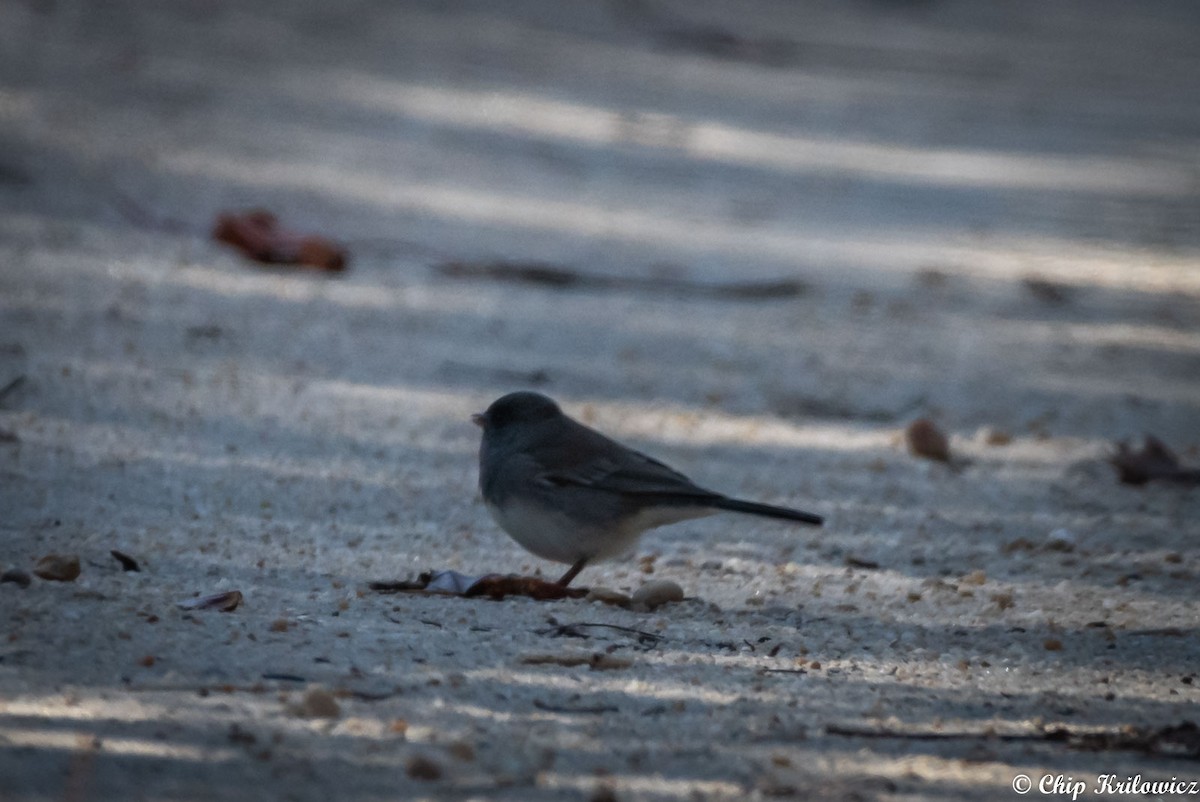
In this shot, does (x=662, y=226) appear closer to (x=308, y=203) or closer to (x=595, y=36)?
(x=308, y=203)

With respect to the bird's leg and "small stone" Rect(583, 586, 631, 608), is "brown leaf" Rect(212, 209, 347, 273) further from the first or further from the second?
"small stone" Rect(583, 586, 631, 608)

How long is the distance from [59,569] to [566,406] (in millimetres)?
2785

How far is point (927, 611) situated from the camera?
14.0 feet

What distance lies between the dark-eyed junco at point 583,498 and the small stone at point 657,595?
0.26m

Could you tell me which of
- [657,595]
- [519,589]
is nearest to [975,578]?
[657,595]

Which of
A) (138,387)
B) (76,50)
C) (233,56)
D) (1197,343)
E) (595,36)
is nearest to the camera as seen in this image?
(138,387)

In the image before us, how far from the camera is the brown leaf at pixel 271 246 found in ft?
25.2

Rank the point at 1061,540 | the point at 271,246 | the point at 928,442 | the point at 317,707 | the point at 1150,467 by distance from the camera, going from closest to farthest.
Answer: the point at 317,707 < the point at 1061,540 < the point at 1150,467 < the point at 928,442 < the point at 271,246

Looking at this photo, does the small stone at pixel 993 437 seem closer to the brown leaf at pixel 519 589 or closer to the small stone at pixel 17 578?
the brown leaf at pixel 519 589

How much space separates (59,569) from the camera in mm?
3836

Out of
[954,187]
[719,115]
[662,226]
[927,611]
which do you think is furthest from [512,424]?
[719,115]

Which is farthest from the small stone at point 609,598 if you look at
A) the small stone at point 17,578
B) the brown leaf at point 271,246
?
the brown leaf at point 271,246

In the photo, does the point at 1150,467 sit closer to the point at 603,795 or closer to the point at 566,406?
the point at 566,406

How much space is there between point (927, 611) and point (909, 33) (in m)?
15.8
